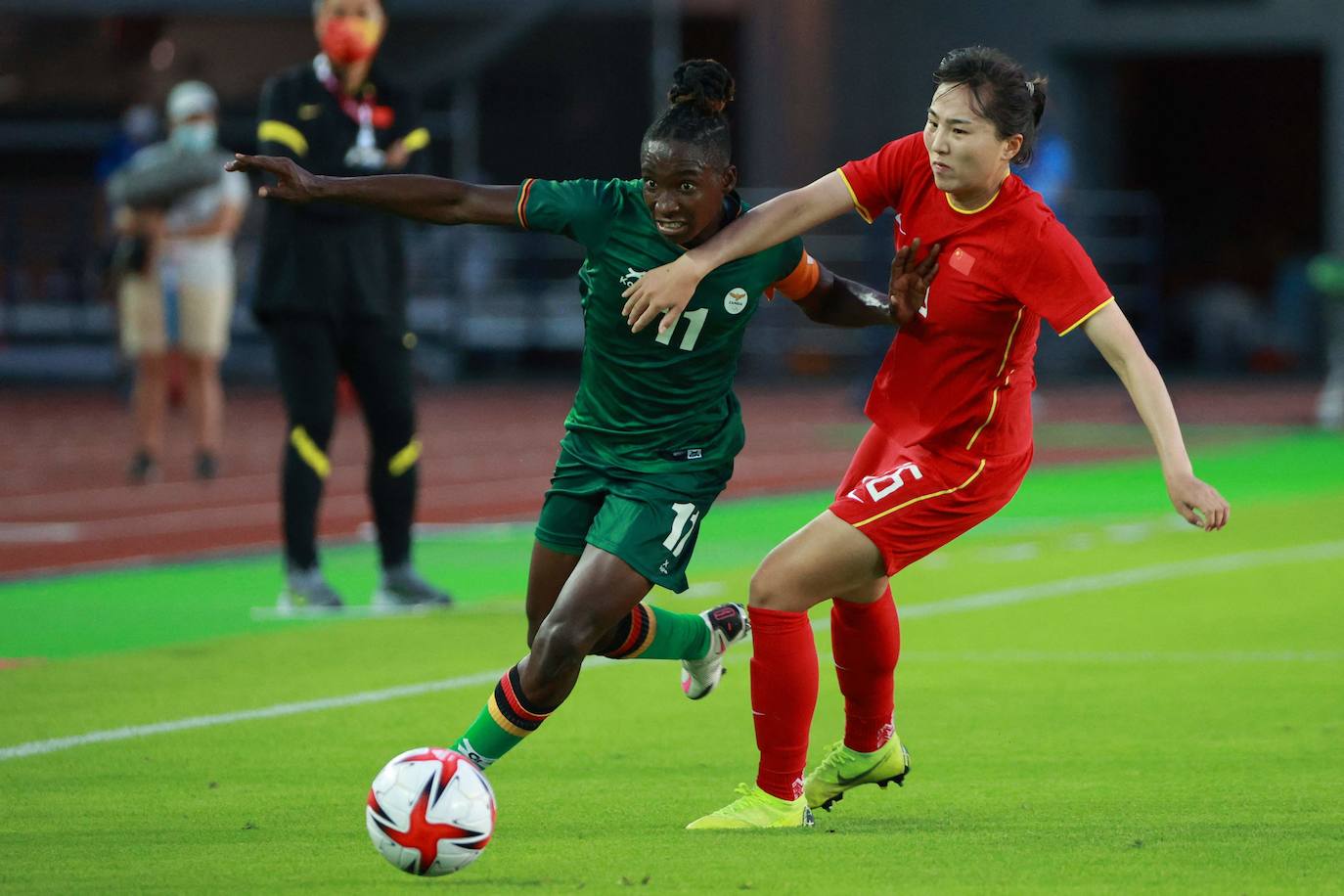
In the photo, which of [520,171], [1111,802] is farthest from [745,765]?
[520,171]

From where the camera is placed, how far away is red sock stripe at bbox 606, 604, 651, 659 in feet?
21.5

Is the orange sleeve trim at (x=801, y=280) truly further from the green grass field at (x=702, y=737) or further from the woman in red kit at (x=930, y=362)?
the green grass field at (x=702, y=737)

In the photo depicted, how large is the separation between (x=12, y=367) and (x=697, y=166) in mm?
20778

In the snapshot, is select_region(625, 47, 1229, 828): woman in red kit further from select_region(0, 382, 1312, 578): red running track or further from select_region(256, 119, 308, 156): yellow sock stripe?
select_region(0, 382, 1312, 578): red running track

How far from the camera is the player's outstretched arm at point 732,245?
5688 millimetres

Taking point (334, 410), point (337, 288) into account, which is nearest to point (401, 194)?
point (337, 288)

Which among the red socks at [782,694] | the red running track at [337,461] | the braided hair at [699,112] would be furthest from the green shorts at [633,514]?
the red running track at [337,461]

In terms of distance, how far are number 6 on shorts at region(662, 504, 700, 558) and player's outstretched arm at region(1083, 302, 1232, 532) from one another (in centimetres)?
118

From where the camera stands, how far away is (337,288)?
31.0 ft

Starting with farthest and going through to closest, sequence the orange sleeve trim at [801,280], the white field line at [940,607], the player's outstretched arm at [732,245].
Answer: the white field line at [940,607] < the orange sleeve trim at [801,280] < the player's outstretched arm at [732,245]

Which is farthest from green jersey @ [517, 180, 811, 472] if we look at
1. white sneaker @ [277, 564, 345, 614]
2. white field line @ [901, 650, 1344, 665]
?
white sneaker @ [277, 564, 345, 614]

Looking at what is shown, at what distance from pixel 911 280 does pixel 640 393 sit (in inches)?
32.0

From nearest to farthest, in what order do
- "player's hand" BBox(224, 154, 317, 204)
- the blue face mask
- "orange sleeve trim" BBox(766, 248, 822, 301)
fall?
1. "player's hand" BBox(224, 154, 317, 204)
2. "orange sleeve trim" BBox(766, 248, 822, 301)
3. the blue face mask

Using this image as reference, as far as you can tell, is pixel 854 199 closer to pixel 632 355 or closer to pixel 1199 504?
pixel 632 355
